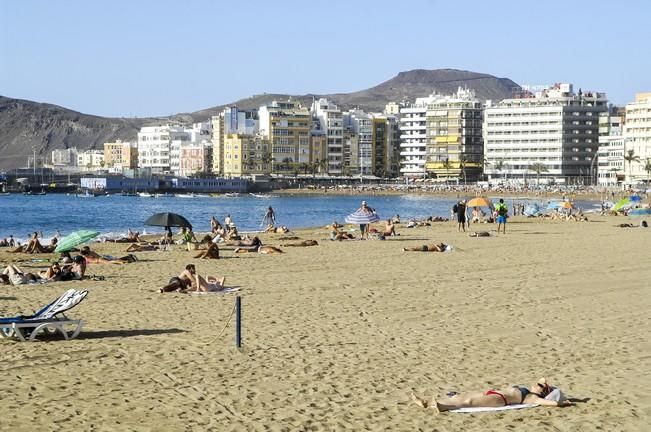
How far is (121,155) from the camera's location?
632 feet

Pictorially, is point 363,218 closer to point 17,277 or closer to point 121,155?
point 17,277

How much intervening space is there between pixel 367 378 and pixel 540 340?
2867 mm

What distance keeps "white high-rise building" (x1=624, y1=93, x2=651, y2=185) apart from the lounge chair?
11370cm

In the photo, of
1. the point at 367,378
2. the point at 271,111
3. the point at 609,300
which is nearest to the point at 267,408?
the point at 367,378

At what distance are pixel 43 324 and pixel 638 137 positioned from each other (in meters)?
119

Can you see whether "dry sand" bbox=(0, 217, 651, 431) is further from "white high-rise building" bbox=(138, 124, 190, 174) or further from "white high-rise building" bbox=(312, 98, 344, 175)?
"white high-rise building" bbox=(138, 124, 190, 174)

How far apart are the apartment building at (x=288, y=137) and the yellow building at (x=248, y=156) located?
1205mm

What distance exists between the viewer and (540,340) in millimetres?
10867

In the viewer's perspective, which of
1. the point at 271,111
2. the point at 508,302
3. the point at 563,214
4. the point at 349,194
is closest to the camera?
the point at 508,302

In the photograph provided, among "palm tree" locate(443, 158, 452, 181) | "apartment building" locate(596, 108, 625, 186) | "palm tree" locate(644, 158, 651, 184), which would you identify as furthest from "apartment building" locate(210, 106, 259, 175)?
"palm tree" locate(644, 158, 651, 184)

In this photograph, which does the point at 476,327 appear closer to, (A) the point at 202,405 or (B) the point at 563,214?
(A) the point at 202,405

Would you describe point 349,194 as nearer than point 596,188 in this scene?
No

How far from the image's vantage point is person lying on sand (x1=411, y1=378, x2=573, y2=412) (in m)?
7.84

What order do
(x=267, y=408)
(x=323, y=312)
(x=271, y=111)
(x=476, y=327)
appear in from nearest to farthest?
(x=267, y=408) < (x=476, y=327) < (x=323, y=312) < (x=271, y=111)
